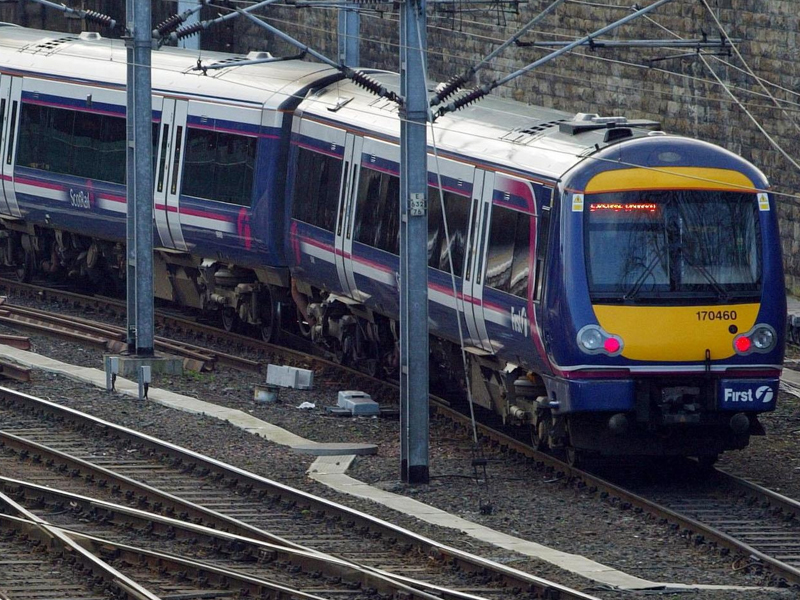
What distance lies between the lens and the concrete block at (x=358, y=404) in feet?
59.7

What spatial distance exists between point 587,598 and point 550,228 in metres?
4.37

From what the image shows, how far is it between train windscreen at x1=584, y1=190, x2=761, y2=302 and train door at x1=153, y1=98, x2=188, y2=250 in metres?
9.71

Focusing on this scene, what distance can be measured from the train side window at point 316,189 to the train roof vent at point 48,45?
21.0 feet

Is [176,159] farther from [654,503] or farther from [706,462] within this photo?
[654,503]

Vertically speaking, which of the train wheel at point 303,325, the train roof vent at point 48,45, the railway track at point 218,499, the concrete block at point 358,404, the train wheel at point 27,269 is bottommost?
the train wheel at point 27,269

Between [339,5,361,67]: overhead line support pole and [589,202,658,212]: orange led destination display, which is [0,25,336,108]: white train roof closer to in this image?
[339,5,361,67]: overhead line support pole

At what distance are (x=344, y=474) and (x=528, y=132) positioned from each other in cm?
345

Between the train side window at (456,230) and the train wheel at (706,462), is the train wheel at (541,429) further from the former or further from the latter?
the train side window at (456,230)

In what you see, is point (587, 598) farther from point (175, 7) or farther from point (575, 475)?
point (175, 7)

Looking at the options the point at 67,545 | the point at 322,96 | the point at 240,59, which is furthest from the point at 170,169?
the point at 67,545

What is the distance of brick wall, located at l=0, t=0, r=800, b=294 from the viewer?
25.2 meters

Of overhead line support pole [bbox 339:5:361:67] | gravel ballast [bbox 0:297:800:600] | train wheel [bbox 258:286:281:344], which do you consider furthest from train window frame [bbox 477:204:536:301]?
overhead line support pole [bbox 339:5:361:67]

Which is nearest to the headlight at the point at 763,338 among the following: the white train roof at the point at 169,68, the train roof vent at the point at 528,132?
the train roof vent at the point at 528,132

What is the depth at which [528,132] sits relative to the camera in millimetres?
15883
